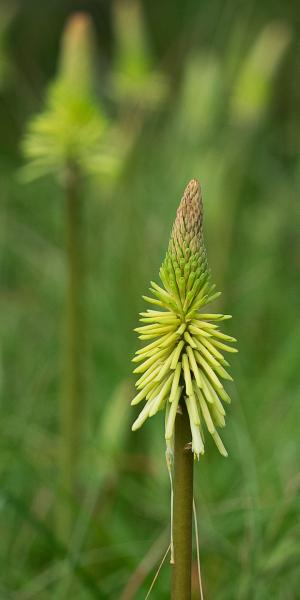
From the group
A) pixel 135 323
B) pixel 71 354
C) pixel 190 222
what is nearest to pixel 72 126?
pixel 71 354

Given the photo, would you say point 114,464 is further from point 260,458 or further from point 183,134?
point 183,134

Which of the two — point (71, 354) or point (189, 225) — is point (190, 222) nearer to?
point (189, 225)

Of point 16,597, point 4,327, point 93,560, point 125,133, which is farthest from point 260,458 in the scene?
point 125,133

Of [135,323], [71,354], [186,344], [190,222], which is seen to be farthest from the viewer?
[135,323]

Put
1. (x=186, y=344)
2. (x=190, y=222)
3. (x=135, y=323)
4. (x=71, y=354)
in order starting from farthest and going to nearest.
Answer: (x=135, y=323) < (x=71, y=354) < (x=186, y=344) < (x=190, y=222)

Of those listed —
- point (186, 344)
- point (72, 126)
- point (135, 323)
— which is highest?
point (72, 126)

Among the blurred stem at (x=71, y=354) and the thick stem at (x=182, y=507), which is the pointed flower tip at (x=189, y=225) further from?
the blurred stem at (x=71, y=354)

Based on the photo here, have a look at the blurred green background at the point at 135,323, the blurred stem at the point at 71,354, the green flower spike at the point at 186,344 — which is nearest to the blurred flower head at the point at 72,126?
the blurred stem at the point at 71,354
